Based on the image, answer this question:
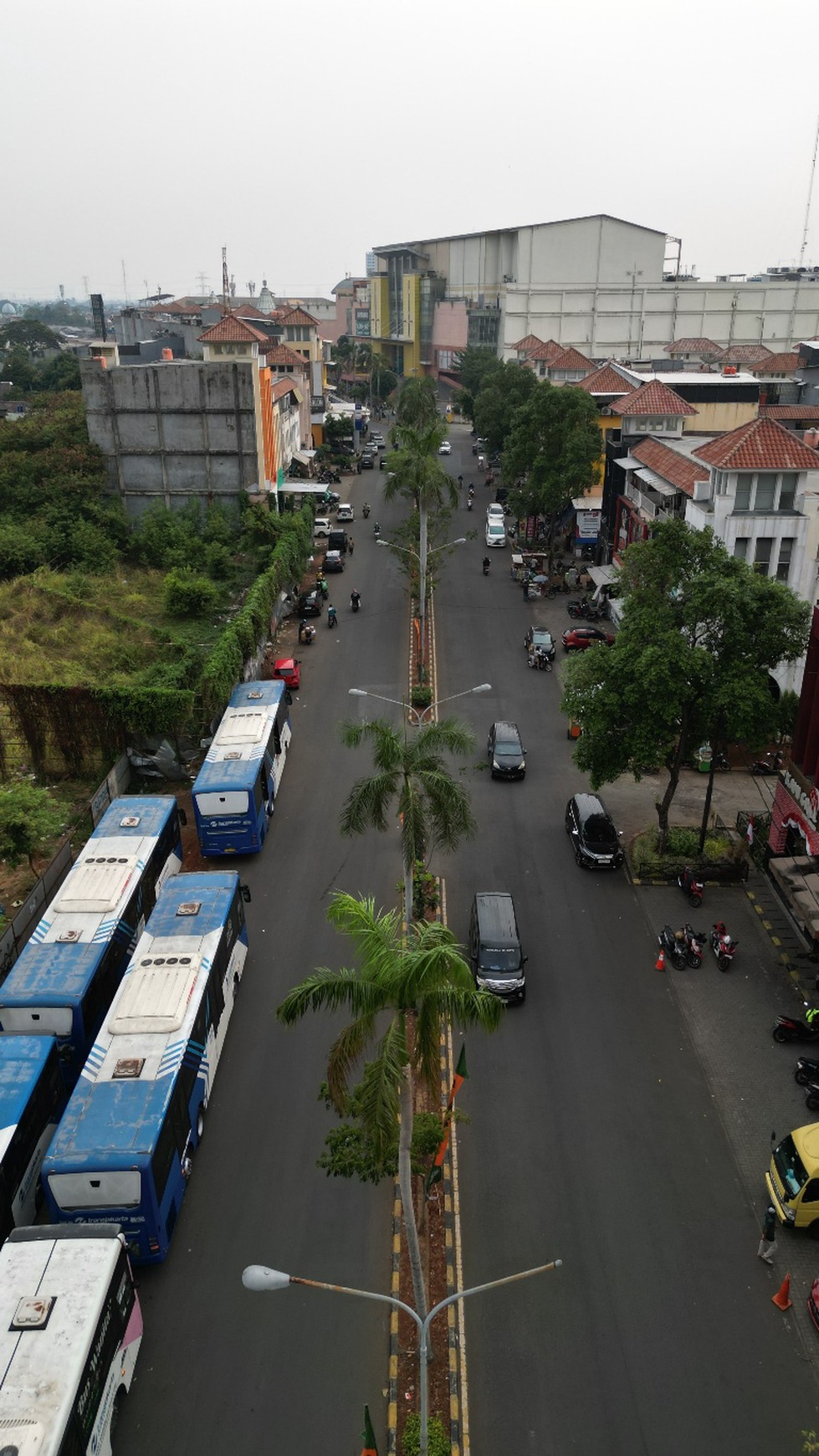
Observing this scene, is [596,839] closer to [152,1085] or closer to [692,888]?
[692,888]

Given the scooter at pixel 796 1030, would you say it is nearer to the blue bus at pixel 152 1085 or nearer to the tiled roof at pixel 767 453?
the blue bus at pixel 152 1085

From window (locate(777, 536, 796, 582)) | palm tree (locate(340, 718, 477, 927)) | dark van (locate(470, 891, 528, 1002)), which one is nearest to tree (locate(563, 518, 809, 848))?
dark van (locate(470, 891, 528, 1002))

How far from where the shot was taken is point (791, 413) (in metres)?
57.3

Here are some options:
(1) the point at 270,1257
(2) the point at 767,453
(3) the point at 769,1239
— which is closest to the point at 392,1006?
(1) the point at 270,1257

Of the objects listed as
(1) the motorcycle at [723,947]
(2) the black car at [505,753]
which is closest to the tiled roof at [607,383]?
(2) the black car at [505,753]

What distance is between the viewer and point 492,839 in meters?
32.6

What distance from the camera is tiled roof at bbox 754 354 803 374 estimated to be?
84312mm

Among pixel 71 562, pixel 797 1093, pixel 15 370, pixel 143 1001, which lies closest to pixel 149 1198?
pixel 143 1001

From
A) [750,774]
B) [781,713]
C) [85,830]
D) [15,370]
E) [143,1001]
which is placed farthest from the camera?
[15,370]

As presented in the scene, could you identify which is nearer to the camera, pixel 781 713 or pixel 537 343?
pixel 781 713

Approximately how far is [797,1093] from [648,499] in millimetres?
34525

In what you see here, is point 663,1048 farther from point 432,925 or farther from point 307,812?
point 307,812

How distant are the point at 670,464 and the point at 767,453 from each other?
9.67m

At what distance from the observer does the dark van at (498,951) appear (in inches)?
963
